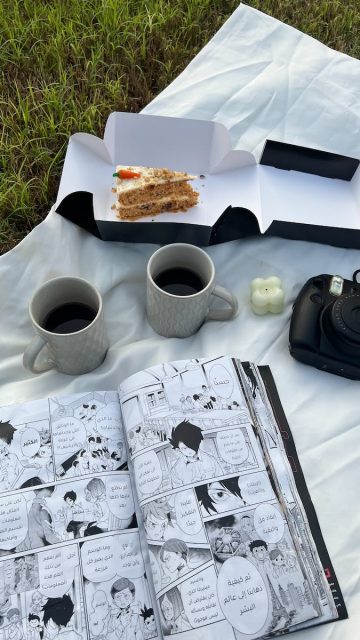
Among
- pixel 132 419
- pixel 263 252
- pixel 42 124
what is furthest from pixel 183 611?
pixel 42 124

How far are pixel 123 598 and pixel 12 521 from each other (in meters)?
0.14

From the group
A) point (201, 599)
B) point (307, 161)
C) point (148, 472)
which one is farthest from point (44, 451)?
point (307, 161)

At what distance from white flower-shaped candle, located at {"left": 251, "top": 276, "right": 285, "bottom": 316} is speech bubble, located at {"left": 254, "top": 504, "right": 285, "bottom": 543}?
271mm

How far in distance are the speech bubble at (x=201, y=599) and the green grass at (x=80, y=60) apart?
1.94ft

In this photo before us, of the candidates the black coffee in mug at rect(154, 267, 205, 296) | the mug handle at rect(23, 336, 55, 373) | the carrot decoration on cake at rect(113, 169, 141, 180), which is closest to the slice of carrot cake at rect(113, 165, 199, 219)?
the carrot decoration on cake at rect(113, 169, 141, 180)

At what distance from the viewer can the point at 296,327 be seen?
69cm

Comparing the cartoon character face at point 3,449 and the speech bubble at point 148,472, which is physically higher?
the cartoon character face at point 3,449

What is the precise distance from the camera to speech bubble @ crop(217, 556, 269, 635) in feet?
1.69

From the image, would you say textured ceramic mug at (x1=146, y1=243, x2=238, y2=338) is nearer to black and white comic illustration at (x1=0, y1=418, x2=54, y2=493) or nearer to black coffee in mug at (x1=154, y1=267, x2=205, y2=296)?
black coffee in mug at (x1=154, y1=267, x2=205, y2=296)

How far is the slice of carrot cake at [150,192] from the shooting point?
29.7 inches

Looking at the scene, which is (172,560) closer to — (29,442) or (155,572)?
(155,572)

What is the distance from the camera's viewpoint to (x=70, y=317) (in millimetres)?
635

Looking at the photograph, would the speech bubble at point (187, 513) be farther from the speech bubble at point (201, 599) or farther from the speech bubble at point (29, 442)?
the speech bubble at point (29, 442)

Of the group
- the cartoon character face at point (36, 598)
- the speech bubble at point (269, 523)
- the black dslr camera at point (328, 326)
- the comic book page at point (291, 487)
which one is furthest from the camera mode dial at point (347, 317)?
the cartoon character face at point (36, 598)
